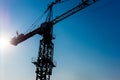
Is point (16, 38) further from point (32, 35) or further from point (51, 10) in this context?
point (51, 10)

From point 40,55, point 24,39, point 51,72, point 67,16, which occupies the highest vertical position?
point 67,16

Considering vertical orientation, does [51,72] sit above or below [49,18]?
below

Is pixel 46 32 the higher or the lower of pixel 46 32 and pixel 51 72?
the higher

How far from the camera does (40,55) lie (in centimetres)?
6153

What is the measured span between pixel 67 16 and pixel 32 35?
30.1 feet

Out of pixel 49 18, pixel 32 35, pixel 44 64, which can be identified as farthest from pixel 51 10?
pixel 44 64

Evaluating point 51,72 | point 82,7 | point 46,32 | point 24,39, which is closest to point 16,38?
point 24,39

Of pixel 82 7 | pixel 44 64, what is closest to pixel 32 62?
pixel 44 64

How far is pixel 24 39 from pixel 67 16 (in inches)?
438

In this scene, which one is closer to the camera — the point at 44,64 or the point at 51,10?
the point at 44,64

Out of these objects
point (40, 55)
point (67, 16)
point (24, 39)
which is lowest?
point (40, 55)

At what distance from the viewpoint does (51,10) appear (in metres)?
65.2

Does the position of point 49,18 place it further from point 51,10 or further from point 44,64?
point 44,64

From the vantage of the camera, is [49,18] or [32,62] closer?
[32,62]
